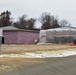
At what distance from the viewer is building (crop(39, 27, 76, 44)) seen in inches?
2891

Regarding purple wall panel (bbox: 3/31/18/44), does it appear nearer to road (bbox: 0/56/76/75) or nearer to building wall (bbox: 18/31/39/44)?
building wall (bbox: 18/31/39/44)

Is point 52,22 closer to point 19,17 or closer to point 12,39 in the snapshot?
point 19,17

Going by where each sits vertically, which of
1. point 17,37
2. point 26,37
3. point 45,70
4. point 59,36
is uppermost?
point 45,70

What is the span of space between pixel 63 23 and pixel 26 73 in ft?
450

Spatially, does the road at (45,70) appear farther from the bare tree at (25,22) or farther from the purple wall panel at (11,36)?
the bare tree at (25,22)

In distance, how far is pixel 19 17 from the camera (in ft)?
471

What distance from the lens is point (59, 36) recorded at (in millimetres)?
75438

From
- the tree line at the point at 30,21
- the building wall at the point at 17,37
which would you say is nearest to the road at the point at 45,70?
the building wall at the point at 17,37

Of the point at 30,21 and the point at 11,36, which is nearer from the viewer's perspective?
the point at 11,36

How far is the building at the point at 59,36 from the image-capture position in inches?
2891

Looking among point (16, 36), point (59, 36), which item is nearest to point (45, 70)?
point (59, 36)

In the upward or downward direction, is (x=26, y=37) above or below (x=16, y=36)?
below

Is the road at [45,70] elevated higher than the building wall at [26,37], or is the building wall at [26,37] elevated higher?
the road at [45,70]

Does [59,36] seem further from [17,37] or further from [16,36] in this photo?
[16,36]
